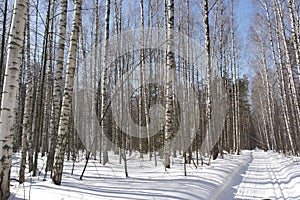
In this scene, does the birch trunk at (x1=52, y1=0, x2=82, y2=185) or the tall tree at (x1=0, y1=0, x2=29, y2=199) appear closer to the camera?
the tall tree at (x1=0, y1=0, x2=29, y2=199)

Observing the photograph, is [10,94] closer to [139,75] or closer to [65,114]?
[65,114]

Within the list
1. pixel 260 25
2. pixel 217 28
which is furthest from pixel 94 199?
pixel 260 25

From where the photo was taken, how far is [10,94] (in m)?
3.48

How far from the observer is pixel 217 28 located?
16.7 m

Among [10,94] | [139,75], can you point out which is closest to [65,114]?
[10,94]

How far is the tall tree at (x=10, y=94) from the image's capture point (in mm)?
3424

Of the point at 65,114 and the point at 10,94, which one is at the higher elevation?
the point at 10,94

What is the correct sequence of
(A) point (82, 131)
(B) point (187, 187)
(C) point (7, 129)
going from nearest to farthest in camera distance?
(C) point (7, 129) < (B) point (187, 187) < (A) point (82, 131)

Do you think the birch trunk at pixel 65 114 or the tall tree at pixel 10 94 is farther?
the birch trunk at pixel 65 114

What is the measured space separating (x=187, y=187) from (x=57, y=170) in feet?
8.36

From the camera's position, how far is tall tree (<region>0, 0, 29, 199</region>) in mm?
3424

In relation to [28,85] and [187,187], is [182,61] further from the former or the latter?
[187,187]

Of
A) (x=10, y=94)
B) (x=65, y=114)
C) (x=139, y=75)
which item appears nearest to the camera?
(x=10, y=94)

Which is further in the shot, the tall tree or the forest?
the forest
